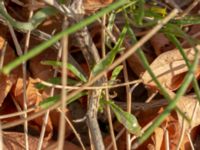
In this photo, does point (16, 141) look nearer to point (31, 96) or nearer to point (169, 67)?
point (31, 96)

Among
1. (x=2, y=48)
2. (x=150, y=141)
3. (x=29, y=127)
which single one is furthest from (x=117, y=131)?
(x=2, y=48)

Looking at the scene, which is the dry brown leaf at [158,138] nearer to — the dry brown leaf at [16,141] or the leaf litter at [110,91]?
the leaf litter at [110,91]

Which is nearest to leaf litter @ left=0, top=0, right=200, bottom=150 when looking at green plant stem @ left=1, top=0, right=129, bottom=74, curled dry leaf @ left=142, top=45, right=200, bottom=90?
curled dry leaf @ left=142, top=45, right=200, bottom=90

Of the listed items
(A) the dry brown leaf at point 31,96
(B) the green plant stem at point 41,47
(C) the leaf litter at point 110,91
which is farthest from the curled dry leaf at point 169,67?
(B) the green plant stem at point 41,47

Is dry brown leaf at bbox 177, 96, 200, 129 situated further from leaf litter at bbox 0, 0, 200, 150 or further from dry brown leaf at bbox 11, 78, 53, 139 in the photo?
dry brown leaf at bbox 11, 78, 53, 139

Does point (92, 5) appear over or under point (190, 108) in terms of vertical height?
over

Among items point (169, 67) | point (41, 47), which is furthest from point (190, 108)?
point (41, 47)

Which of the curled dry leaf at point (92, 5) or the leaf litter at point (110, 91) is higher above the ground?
the curled dry leaf at point (92, 5)

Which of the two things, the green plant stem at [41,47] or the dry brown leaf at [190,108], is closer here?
the green plant stem at [41,47]

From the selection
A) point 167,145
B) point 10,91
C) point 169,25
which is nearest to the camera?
point 169,25

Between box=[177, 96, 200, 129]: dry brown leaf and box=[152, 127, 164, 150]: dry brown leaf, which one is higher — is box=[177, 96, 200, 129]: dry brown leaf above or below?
above

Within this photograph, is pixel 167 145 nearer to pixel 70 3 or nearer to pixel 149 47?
pixel 149 47
